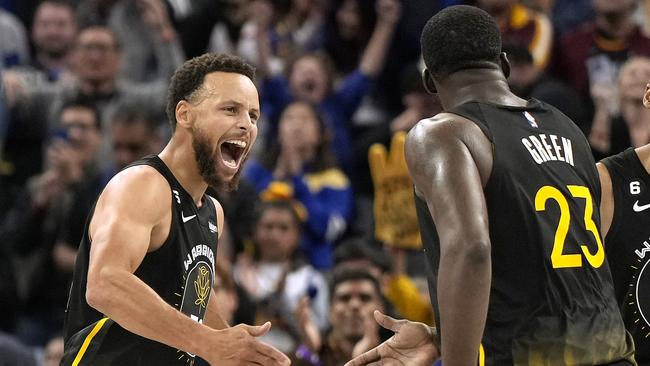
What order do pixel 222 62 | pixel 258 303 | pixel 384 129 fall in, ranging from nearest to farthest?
pixel 222 62, pixel 258 303, pixel 384 129

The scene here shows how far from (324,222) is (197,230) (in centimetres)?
436

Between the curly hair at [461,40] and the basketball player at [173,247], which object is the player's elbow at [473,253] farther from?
the basketball player at [173,247]

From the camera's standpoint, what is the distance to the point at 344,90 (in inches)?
412

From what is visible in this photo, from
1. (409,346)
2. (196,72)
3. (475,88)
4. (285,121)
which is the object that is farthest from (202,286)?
(285,121)

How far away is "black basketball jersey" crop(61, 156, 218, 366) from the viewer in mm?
4945

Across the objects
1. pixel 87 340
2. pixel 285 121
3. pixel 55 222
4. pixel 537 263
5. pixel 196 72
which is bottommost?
pixel 55 222

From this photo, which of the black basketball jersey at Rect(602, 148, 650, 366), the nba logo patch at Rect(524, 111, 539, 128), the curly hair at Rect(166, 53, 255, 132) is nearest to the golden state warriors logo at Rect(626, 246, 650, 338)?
the black basketball jersey at Rect(602, 148, 650, 366)

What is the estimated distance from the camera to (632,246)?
4.96m

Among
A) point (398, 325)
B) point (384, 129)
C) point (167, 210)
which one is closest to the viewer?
point (398, 325)

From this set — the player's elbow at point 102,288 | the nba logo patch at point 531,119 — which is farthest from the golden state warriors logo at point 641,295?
the player's elbow at point 102,288

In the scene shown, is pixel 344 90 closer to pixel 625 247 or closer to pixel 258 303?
pixel 258 303

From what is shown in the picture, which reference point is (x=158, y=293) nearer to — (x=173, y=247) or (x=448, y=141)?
(x=173, y=247)

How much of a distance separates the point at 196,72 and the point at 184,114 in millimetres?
202

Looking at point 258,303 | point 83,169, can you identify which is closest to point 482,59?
point 258,303
